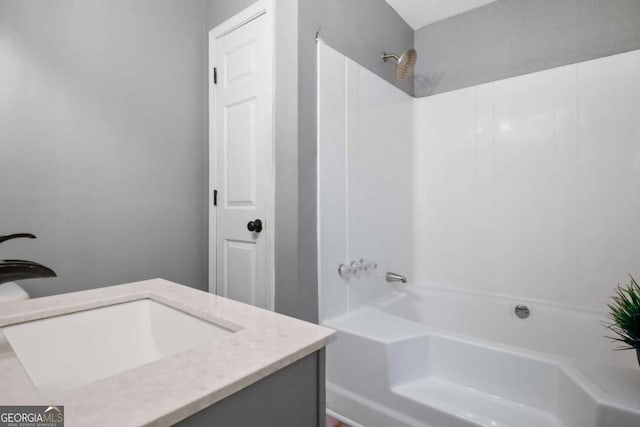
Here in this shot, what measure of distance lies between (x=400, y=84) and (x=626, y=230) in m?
1.62

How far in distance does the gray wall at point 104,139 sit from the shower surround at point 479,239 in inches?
35.4

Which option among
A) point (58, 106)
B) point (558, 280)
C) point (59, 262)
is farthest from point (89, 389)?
point (558, 280)

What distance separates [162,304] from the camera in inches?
33.4

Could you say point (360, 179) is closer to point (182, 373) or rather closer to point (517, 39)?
point (517, 39)

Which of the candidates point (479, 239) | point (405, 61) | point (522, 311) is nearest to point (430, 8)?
point (405, 61)

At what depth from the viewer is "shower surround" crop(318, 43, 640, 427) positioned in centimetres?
131

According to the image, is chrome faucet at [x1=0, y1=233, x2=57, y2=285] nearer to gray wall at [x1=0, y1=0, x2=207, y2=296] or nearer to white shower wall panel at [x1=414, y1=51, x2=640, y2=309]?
gray wall at [x1=0, y1=0, x2=207, y2=296]

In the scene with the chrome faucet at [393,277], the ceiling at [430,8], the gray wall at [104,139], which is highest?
the ceiling at [430,8]

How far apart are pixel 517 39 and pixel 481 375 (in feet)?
6.74

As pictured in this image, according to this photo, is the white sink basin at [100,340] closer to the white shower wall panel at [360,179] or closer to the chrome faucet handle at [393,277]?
the white shower wall panel at [360,179]

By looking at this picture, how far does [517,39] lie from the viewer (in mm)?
2016

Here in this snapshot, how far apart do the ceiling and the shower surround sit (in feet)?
1.89

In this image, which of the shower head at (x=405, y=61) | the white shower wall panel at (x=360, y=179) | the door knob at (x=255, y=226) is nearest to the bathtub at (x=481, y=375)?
the white shower wall panel at (x=360, y=179)

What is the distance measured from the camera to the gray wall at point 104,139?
132 centimetres
